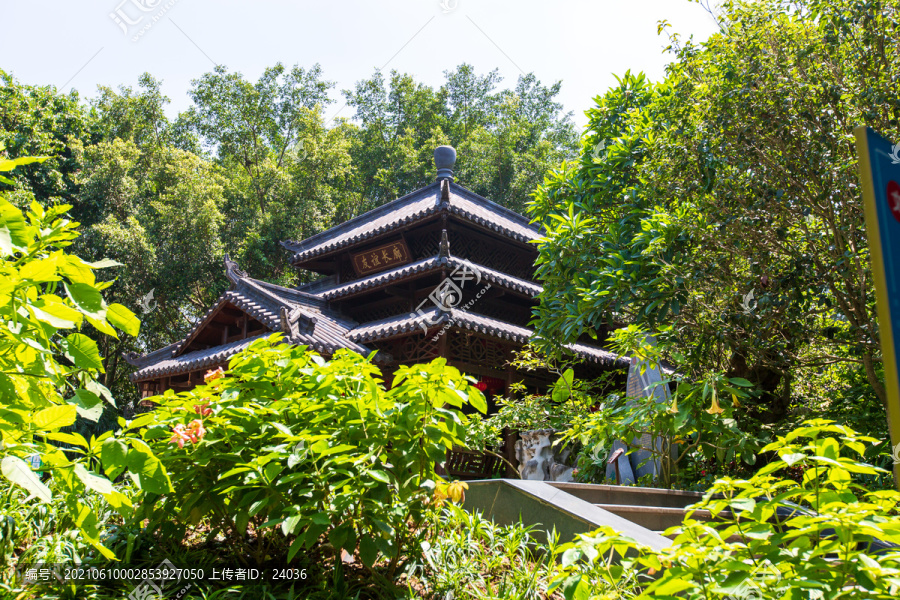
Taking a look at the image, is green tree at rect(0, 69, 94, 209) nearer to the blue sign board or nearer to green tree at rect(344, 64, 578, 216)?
green tree at rect(344, 64, 578, 216)

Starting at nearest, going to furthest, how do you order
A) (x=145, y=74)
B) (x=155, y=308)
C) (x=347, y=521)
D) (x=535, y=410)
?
(x=347, y=521) < (x=535, y=410) < (x=155, y=308) < (x=145, y=74)

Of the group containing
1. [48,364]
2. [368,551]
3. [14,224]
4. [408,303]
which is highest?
[408,303]

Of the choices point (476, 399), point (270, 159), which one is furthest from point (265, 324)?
point (270, 159)

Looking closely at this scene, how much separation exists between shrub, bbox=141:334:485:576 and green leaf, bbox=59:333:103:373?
0.46 meters

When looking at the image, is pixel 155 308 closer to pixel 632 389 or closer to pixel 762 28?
pixel 632 389

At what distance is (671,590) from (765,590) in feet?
0.72

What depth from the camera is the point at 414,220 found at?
524 inches

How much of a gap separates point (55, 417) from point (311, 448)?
0.82 metres

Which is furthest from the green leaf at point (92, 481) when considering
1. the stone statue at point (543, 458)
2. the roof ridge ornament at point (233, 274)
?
the roof ridge ornament at point (233, 274)

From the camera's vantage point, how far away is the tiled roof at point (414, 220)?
536 inches

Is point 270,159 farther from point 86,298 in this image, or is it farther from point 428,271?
point 86,298

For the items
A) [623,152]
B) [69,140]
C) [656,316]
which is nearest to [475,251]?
[623,152]

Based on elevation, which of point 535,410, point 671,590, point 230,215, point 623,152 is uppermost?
point 230,215

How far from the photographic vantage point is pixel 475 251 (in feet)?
46.5
